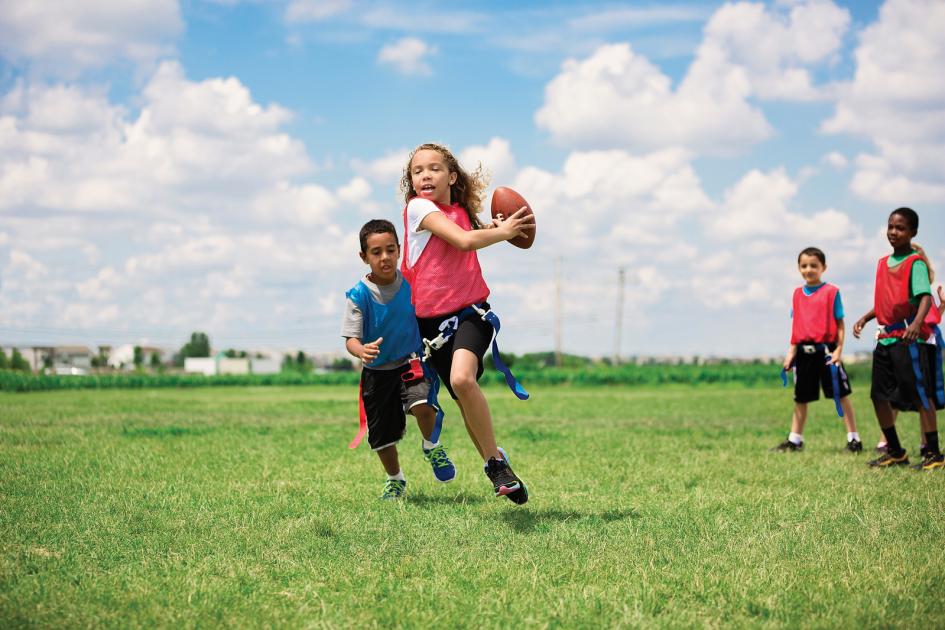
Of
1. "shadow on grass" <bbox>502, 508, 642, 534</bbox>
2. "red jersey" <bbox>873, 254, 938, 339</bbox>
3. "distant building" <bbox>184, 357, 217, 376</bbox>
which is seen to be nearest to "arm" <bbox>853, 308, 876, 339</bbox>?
"red jersey" <bbox>873, 254, 938, 339</bbox>

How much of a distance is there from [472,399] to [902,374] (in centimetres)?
495

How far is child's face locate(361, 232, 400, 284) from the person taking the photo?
6.17 metres

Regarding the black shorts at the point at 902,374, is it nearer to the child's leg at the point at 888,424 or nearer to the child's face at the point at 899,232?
the child's leg at the point at 888,424

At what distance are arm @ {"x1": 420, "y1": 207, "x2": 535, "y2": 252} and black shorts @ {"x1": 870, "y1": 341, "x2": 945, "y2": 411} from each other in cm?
473

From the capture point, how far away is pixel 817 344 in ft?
33.2

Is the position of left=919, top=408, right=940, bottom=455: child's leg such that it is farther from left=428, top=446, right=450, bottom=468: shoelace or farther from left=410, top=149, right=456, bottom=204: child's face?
left=410, top=149, right=456, bottom=204: child's face

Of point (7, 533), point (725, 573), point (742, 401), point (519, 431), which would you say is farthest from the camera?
point (742, 401)

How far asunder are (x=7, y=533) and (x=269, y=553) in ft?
5.47

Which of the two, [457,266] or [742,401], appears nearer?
[457,266]

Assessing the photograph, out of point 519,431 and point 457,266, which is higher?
point 457,266

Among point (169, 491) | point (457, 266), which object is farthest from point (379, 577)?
point (169, 491)

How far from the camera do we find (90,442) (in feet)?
33.4

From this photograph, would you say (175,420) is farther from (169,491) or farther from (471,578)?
(471,578)

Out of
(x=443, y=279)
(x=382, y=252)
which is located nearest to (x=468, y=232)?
(x=443, y=279)
